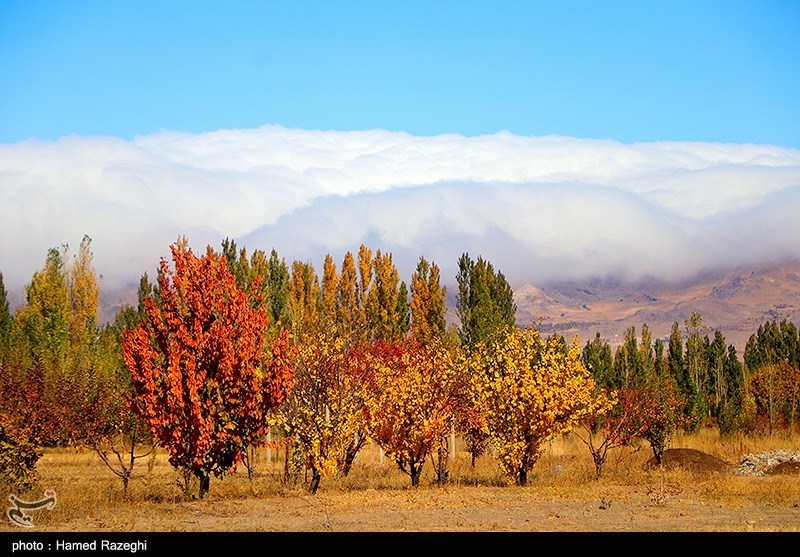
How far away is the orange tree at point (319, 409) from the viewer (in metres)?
25.8

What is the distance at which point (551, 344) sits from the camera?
31438 millimetres

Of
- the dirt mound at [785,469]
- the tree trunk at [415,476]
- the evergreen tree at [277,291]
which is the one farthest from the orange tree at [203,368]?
the evergreen tree at [277,291]

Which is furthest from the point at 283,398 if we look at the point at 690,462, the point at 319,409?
the point at 690,462

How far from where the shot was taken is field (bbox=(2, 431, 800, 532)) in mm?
19047

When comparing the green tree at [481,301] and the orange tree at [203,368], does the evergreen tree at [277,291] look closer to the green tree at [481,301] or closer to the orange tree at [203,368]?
the green tree at [481,301]

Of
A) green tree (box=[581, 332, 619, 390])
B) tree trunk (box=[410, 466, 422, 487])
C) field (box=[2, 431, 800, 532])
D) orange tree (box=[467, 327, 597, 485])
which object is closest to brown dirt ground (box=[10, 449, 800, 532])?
field (box=[2, 431, 800, 532])

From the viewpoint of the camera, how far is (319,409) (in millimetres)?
26125

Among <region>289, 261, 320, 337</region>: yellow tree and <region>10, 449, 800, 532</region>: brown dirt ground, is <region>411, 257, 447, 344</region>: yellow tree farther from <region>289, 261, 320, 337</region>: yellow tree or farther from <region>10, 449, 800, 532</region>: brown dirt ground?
<region>10, 449, 800, 532</region>: brown dirt ground

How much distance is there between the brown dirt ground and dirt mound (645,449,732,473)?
28.1ft

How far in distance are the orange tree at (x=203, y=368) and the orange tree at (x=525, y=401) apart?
29.0ft

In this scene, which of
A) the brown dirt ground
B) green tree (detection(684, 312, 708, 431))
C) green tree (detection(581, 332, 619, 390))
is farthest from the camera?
green tree (detection(581, 332, 619, 390))

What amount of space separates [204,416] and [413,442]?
8100mm

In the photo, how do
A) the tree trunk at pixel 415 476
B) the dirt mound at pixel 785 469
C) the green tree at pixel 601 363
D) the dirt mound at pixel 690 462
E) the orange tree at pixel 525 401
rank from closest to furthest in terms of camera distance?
the tree trunk at pixel 415 476, the orange tree at pixel 525 401, the dirt mound at pixel 785 469, the dirt mound at pixel 690 462, the green tree at pixel 601 363
